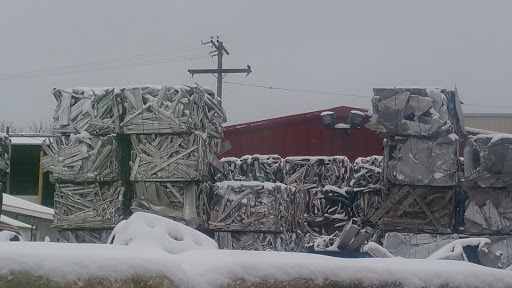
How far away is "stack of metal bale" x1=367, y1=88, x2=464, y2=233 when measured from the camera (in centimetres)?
941

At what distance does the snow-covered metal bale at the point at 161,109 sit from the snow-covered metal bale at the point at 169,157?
0.38 feet

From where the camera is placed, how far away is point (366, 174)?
11633 millimetres

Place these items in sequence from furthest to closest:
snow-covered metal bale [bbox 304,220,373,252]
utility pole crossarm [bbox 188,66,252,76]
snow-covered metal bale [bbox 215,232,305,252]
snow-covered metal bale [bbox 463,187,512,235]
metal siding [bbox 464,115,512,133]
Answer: utility pole crossarm [bbox 188,66,252,76], metal siding [bbox 464,115,512,133], snow-covered metal bale [bbox 463,187,512,235], snow-covered metal bale [bbox 215,232,305,252], snow-covered metal bale [bbox 304,220,373,252]

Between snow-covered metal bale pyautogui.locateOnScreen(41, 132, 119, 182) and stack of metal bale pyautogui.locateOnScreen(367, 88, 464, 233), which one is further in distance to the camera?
stack of metal bale pyautogui.locateOnScreen(367, 88, 464, 233)

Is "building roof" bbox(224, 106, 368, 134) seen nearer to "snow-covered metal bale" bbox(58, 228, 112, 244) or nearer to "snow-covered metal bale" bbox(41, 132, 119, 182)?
"snow-covered metal bale" bbox(41, 132, 119, 182)

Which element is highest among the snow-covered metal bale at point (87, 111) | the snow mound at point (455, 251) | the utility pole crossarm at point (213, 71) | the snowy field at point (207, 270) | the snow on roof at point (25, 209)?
the utility pole crossarm at point (213, 71)

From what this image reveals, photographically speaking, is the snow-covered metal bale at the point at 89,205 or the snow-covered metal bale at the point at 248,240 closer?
the snow-covered metal bale at the point at 89,205

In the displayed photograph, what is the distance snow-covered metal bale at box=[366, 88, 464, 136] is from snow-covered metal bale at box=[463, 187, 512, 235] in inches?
37.6

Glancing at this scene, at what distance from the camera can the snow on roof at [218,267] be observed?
3066mm

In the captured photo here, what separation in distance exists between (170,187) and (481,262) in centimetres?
394

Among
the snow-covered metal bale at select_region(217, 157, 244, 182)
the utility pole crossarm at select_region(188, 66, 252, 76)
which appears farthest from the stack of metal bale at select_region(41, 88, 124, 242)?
the utility pole crossarm at select_region(188, 66, 252, 76)

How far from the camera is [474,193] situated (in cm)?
966

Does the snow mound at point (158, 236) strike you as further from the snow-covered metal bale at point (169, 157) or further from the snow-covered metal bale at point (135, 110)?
the snow-covered metal bale at point (135, 110)

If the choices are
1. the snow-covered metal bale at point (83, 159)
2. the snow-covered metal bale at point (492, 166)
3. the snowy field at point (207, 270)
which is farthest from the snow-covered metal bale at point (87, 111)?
the snowy field at point (207, 270)
